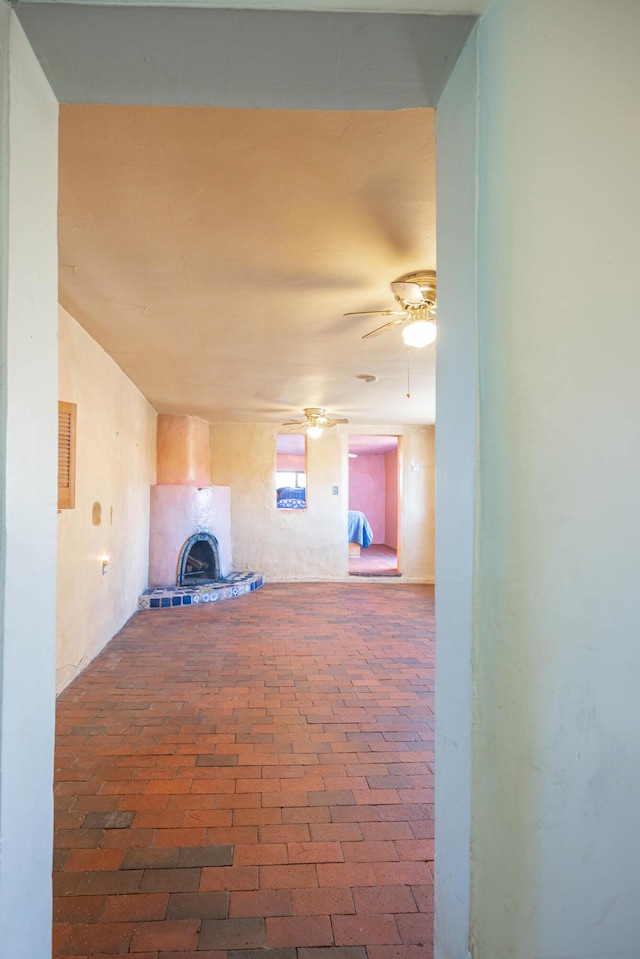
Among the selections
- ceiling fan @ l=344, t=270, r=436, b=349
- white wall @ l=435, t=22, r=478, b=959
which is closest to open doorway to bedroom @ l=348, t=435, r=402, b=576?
ceiling fan @ l=344, t=270, r=436, b=349

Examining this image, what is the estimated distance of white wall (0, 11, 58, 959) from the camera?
0.71m

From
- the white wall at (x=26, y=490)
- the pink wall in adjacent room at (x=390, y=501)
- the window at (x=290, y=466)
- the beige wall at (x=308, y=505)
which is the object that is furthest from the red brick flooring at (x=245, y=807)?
the pink wall in adjacent room at (x=390, y=501)

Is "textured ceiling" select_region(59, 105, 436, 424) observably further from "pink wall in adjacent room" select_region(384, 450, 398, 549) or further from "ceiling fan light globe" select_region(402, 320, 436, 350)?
"pink wall in adjacent room" select_region(384, 450, 398, 549)

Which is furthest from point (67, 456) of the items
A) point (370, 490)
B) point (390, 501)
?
point (370, 490)

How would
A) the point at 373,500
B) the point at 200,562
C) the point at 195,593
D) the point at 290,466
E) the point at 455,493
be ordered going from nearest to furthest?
the point at 455,493 → the point at 195,593 → the point at 200,562 → the point at 373,500 → the point at 290,466

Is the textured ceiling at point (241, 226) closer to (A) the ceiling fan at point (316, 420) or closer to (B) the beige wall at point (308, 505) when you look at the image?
(A) the ceiling fan at point (316, 420)

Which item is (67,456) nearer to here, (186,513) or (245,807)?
(245,807)

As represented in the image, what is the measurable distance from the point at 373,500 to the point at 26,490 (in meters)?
12.2

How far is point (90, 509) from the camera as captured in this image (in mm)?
3654

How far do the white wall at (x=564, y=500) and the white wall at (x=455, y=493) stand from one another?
0.04 meters

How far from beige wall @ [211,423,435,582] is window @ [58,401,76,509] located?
4364 millimetres

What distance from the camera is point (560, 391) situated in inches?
26.0

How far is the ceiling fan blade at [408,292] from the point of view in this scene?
7.89 feet

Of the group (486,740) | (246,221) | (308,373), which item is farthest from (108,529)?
(486,740)
